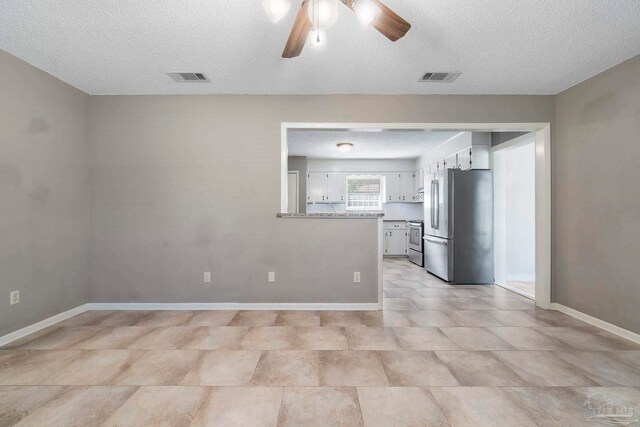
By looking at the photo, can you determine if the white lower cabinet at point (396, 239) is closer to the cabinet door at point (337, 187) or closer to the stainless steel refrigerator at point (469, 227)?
the cabinet door at point (337, 187)

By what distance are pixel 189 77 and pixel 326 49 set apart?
4.81 ft

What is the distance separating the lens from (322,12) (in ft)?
5.12

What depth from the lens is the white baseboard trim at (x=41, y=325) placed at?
245 cm

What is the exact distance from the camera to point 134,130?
3342mm

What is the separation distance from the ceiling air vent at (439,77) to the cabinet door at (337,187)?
4.49 meters

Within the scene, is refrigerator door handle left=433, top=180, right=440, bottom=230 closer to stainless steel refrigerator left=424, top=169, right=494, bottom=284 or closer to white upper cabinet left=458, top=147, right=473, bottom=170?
stainless steel refrigerator left=424, top=169, right=494, bottom=284

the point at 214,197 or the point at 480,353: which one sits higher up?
the point at 214,197

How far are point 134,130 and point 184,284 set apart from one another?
6.04 feet

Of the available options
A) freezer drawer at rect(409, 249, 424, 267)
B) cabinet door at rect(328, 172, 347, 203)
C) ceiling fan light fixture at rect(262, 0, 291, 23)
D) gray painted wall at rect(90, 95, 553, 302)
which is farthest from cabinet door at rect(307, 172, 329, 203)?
ceiling fan light fixture at rect(262, 0, 291, 23)

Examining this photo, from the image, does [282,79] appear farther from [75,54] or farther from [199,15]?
[75,54]

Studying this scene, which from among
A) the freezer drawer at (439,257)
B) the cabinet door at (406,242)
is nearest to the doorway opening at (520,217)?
the freezer drawer at (439,257)

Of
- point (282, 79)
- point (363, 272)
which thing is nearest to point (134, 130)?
point (282, 79)

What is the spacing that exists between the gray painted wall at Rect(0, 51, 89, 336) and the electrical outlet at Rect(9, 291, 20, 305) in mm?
31

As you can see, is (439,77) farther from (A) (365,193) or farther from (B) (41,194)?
(A) (365,193)
